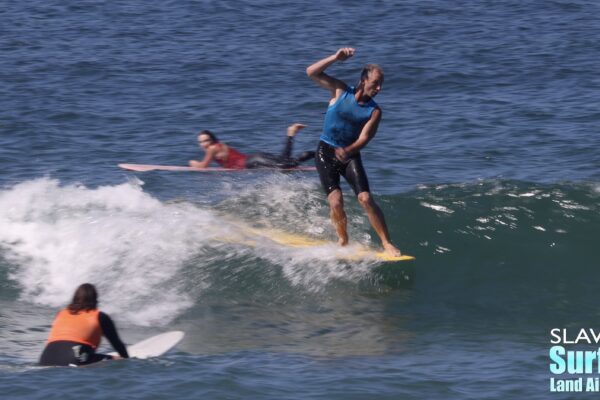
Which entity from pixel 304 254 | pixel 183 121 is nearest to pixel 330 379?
pixel 304 254

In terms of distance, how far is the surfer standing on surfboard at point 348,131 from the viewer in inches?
451

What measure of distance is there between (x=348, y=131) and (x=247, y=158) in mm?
5080

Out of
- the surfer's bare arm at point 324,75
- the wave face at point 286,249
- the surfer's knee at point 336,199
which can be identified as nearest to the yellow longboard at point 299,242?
the wave face at point 286,249

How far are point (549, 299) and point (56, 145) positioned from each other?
10770 mm

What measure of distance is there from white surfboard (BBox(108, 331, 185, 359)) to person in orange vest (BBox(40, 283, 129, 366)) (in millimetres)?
416

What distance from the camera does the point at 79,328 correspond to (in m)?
9.70

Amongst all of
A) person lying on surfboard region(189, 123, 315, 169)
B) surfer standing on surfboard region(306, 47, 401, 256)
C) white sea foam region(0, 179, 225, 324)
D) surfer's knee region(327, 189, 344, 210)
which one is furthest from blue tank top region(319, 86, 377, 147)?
person lying on surfboard region(189, 123, 315, 169)

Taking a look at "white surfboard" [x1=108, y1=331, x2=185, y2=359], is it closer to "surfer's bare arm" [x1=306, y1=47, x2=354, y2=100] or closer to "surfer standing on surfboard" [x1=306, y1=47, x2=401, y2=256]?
"surfer standing on surfboard" [x1=306, y1=47, x2=401, y2=256]

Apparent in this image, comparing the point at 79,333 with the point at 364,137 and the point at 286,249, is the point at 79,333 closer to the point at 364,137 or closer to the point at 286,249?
the point at 364,137

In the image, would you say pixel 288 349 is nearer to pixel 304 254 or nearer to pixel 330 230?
pixel 304 254

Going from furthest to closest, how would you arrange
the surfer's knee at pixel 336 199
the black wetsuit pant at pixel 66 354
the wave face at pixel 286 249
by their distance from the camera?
the wave face at pixel 286 249 < the surfer's knee at pixel 336 199 < the black wetsuit pant at pixel 66 354

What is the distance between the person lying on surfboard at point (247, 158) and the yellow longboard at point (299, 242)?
2382mm

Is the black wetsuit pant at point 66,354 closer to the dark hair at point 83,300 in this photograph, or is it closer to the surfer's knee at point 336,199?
the dark hair at point 83,300

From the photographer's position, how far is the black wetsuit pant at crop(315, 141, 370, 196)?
466 inches
